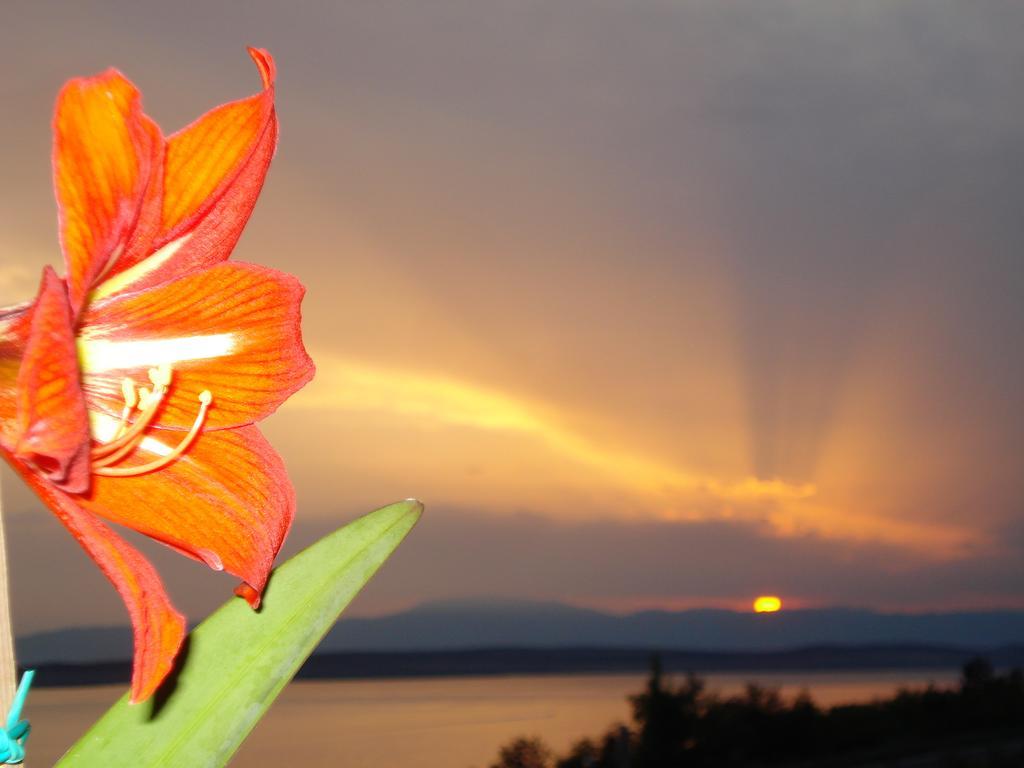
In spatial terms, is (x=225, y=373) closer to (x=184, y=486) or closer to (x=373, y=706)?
(x=184, y=486)

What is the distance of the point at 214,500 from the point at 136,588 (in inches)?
1.9

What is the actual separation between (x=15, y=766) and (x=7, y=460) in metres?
0.10

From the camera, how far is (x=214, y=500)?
1.01 feet

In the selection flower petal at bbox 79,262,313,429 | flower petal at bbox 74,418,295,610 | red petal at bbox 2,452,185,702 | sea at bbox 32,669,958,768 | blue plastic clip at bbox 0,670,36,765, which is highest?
flower petal at bbox 79,262,313,429

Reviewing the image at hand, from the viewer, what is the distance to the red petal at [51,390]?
0.22 metres

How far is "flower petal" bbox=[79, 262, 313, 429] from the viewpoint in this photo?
0.32 m

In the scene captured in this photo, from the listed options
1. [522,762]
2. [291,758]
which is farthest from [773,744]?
[291,758]

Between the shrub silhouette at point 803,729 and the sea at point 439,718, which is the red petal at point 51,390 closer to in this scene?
the sea at point 439,718

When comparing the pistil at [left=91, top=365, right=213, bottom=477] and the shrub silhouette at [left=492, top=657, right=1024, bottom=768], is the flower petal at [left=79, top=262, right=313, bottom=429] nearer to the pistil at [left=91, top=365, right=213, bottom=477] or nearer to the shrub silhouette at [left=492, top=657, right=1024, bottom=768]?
the pistil at [left=91, top=365, right=213, bottom=477]

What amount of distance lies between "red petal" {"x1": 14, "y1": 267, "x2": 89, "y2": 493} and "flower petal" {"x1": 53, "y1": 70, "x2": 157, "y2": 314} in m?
0.03

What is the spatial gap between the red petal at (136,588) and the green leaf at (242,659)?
0.06 meters

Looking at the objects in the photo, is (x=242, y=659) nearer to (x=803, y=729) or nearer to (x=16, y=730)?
(x=16, y=730)

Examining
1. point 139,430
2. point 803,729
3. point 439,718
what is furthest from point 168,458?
point 439,718

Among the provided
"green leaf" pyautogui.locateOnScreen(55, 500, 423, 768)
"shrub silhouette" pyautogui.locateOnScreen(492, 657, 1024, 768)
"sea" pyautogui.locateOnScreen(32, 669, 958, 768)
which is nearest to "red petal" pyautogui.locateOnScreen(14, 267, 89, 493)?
"green leaf" pyautogui.locateOnScreen(55, 500, 423, 768)
